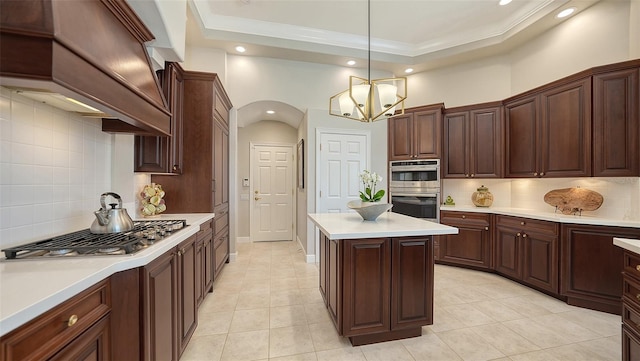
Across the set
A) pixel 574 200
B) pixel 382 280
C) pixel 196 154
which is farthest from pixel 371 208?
pixel 574 200

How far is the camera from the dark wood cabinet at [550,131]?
264cm

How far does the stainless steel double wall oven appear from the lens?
3789 millimetres

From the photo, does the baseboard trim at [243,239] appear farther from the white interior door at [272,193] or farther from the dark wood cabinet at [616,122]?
the dark wood cabinet at [616,122]

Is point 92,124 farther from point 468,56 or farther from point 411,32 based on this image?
point 468,56

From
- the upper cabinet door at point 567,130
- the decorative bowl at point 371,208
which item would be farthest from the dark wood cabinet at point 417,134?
the decorative bowl at point 371,208

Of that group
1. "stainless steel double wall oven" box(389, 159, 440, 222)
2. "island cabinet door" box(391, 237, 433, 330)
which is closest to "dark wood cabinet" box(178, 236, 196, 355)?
"island cabinet door" box(391, 237, 433, 330)

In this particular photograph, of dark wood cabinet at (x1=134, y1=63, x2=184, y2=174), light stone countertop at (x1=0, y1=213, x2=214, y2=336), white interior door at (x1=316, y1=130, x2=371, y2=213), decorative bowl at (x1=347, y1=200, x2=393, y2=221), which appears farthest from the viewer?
white interior door at (x1=316, y1=130, x2=371, y2=213)

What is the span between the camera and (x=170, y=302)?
148 cm

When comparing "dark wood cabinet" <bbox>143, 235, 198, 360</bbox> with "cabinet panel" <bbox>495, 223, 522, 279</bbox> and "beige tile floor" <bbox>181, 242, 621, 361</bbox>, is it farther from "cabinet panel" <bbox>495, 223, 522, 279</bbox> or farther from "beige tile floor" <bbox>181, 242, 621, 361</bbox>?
"cabinet panel" <bbox>495, 223, 522, 279</bbox>

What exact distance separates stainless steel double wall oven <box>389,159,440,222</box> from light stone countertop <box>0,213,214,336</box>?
3520 mm

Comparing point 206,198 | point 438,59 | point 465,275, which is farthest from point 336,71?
point 465,275

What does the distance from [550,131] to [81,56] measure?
4188 millimetres

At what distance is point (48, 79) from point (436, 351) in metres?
2.66

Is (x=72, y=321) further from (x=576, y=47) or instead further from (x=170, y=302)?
(x=576, y=47)
